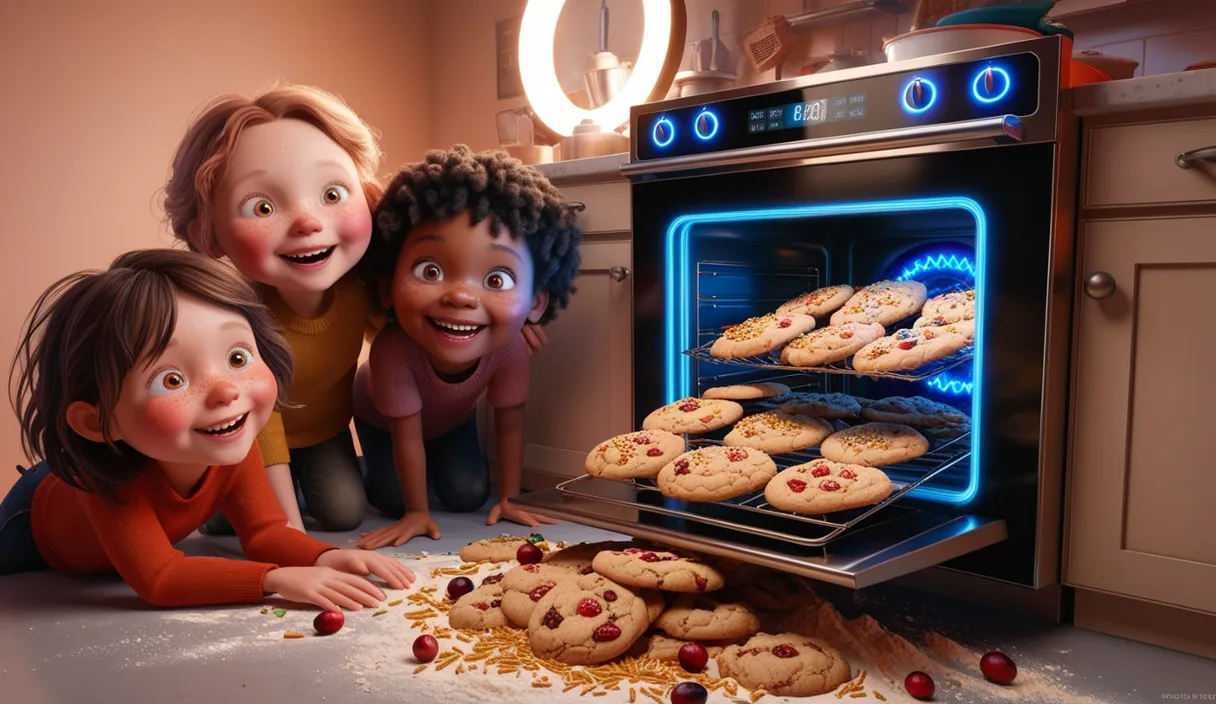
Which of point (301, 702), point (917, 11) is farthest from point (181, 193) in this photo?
point (917, 11)

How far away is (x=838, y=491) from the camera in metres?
1.53

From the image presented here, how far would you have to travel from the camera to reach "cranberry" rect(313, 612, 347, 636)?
169 centimetres

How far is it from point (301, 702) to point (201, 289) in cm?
78

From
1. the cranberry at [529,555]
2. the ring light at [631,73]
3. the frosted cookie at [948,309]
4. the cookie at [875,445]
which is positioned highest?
the ring light at [631,73]

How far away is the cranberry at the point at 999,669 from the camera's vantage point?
1472 millimetres

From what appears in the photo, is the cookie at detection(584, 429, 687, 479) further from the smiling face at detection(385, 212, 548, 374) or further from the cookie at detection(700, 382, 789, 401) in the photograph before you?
the smiling face at detection(385, 212, 548, 374)

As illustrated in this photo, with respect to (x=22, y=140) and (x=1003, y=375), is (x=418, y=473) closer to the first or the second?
(x=1003, y=375)

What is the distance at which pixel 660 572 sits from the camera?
5.17 feet

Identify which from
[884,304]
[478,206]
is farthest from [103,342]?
[884,304]

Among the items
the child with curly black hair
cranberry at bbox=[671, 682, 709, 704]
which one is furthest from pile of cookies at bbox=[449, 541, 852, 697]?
the child with curly black hair

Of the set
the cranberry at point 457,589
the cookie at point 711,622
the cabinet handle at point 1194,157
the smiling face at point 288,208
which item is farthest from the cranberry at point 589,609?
the cabinet handle at point 1194,157

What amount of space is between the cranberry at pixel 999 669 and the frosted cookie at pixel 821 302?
2.47 feet

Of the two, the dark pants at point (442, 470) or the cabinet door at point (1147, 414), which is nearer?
the cabinet door at point (1147, 414)

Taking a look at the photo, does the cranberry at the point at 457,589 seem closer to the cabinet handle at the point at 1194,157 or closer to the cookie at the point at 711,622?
the cookie at the point at 711,622
